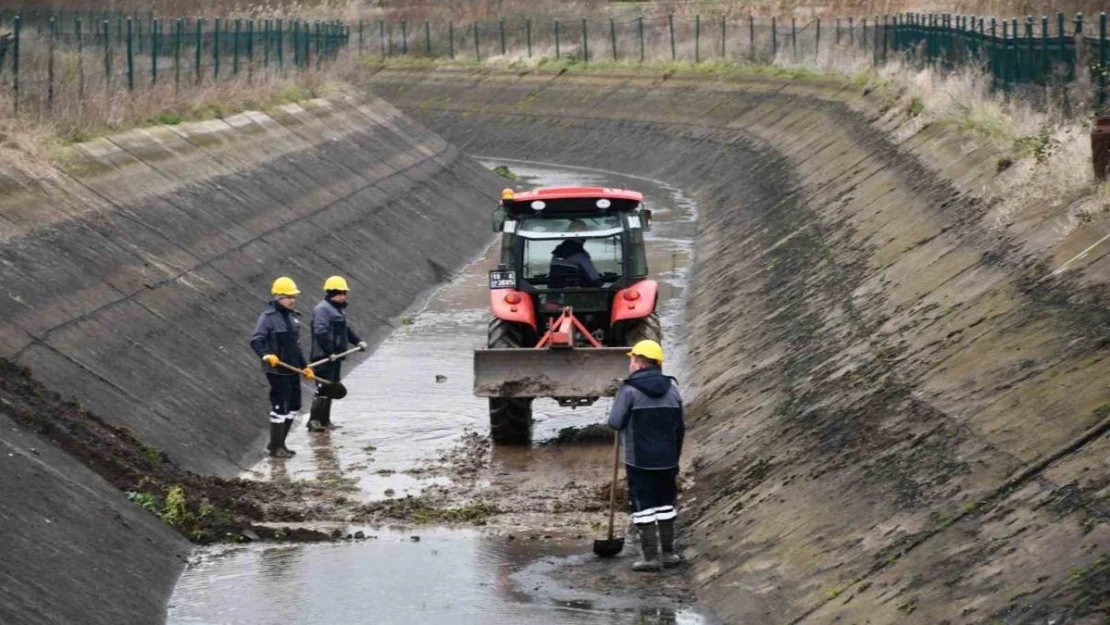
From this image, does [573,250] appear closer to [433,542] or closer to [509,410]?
[509,410]

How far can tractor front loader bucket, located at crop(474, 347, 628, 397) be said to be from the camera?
18.2 metres

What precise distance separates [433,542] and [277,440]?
4.04 m

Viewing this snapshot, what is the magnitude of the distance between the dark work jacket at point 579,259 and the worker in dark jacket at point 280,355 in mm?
2890

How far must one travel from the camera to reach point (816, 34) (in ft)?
191

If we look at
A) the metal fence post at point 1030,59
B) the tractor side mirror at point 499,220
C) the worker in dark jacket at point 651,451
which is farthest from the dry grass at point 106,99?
the metal fence post at point 1030,59

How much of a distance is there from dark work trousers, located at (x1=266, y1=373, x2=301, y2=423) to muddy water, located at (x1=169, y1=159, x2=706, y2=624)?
1.54 feet

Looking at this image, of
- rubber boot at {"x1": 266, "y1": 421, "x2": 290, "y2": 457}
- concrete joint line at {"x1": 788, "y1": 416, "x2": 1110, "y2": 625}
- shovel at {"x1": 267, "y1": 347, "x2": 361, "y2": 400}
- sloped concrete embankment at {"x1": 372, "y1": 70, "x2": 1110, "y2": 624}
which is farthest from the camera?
shovel at {"x1": 267, "y1": 347, "x2": 361, "y2": 400}

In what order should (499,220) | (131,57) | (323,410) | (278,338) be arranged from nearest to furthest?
(278,338), (323,410), (499,220), (131,57)

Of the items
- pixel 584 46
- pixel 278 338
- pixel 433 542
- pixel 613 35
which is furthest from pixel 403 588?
pixel 584 46

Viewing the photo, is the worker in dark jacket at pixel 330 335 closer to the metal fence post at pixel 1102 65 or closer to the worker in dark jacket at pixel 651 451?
the worker in dark jacket at pixel 651 451

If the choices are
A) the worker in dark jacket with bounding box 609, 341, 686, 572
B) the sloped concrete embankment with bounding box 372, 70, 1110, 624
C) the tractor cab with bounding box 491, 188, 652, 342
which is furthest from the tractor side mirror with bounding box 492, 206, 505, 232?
the worker in dark jacket with bounding box 609, 341, 686, 572

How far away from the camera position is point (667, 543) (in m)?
13.7

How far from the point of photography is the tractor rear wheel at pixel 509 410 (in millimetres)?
18844

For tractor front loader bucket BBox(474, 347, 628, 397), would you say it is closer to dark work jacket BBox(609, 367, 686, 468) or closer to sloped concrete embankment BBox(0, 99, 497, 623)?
sloped concrete embankment BBox(0, 99, 497, 623)
